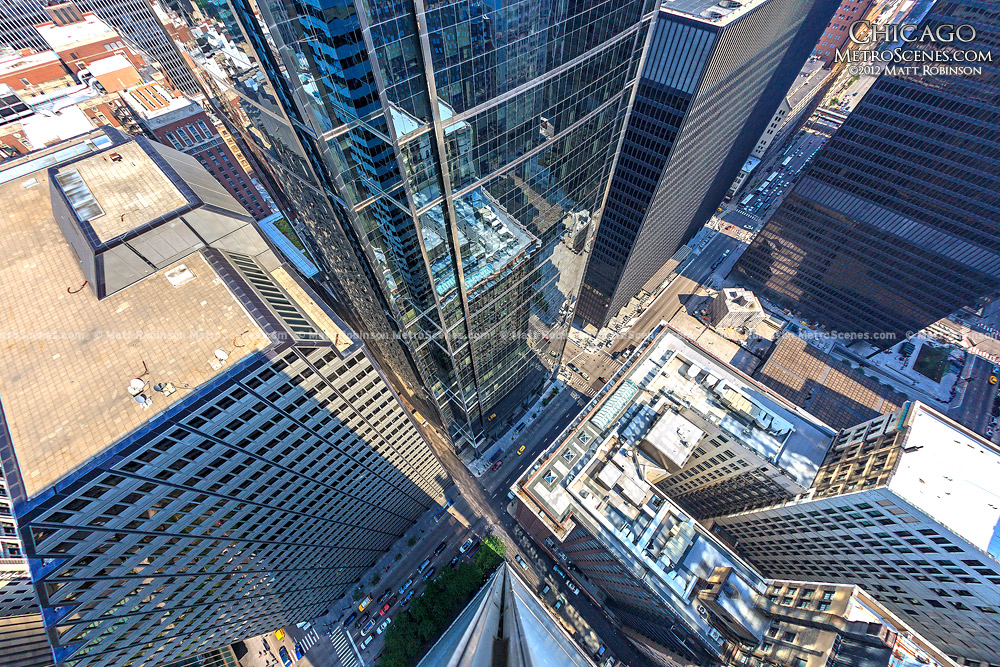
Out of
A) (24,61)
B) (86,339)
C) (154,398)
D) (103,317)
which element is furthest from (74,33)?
(154,398)

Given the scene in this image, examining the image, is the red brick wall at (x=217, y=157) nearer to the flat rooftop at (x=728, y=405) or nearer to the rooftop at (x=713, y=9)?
the rooftop at (x=713, y=9)

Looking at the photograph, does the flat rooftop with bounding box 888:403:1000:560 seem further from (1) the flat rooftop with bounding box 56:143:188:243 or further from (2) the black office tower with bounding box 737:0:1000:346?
(1) the flat rooftop with bounding box 56:143:188:243

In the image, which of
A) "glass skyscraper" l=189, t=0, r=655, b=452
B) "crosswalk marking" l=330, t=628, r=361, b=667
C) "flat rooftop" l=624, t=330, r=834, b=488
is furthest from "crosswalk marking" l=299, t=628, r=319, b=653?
"flat rooftop" l=624, t=330, r=834, b=488

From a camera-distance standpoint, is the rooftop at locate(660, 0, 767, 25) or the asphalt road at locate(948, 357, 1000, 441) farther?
the asphalt road at locate(948, 357, 1000, 441)

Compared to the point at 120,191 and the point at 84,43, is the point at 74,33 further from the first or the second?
the point at 120,191

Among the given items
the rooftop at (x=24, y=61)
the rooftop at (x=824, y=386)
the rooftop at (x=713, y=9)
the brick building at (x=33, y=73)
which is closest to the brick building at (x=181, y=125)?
the brick building at (x=33, y=73)

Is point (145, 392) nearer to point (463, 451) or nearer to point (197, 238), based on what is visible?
point (197, 238)
